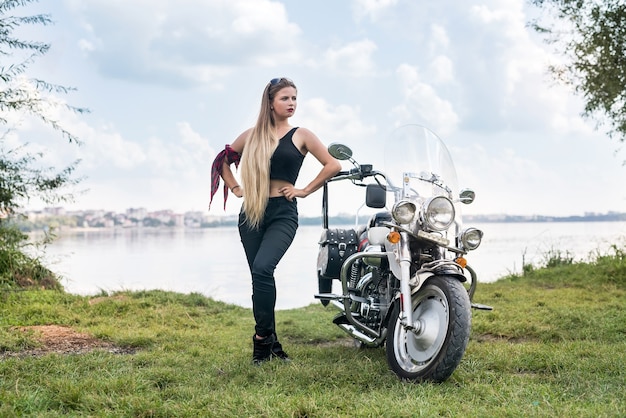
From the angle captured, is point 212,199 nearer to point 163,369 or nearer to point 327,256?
point 327,256

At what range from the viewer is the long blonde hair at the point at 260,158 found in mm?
4402

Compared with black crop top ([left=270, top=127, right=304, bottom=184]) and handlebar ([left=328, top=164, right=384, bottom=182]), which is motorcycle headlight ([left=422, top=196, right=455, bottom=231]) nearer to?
handlebar ([left=328, top=164, right=384, bottom=182])

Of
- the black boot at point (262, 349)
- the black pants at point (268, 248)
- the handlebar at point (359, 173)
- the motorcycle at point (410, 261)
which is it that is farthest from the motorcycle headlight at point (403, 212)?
the black boot at point (262, 349)

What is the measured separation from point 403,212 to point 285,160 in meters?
1.00

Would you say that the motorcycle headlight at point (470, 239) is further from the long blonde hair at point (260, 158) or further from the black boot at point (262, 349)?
the black boot at point (262, 349)

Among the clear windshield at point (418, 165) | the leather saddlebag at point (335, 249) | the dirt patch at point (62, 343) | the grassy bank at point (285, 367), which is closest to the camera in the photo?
the grassy bank at point (285, 367)

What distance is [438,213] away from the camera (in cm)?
388

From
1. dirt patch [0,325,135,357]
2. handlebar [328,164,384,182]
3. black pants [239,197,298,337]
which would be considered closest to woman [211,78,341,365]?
black pants [239,197,298,337]

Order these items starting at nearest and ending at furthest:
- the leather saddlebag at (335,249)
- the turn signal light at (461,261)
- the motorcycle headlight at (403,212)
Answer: the motorcycle headlight at (403,212) → the turn signal light at (461,261) → the leather saddlebag at (335,249)

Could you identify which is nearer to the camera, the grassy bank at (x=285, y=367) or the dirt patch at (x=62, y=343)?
the grassy bank at (x=285, y=367)

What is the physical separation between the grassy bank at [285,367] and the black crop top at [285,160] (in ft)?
4.19

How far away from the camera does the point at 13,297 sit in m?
7.32

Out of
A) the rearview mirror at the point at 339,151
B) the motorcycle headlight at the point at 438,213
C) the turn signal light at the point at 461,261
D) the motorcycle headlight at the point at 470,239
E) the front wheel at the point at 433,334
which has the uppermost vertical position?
the rearview mirror at the point at 339,151

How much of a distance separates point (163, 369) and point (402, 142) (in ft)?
7.14
